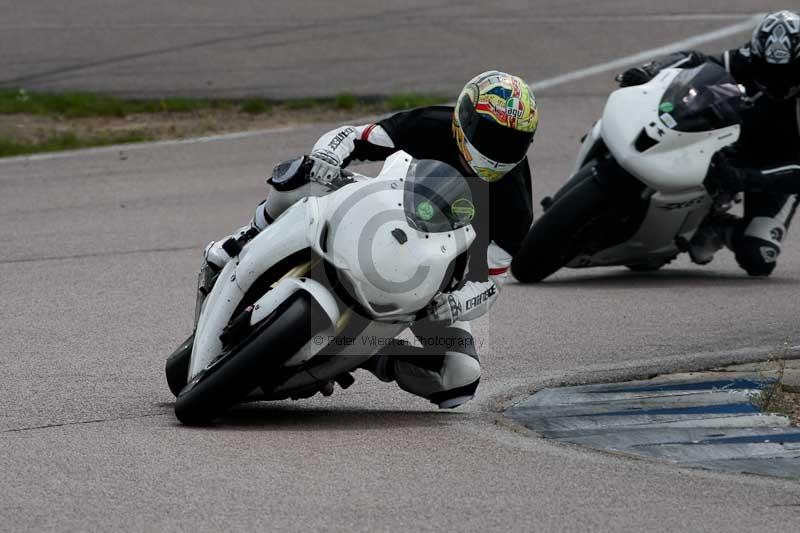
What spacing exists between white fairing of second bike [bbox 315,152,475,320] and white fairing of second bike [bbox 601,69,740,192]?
3911 mm

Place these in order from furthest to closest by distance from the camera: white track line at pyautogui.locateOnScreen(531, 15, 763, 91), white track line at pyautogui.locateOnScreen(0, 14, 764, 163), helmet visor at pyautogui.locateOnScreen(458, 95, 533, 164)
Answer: white track line at pyautogui.locateOnScreen(531, 15, 763, 91) → white track line at pyautogui.locateOnScreen(0, 14, 764, 163) → helmet visor at pyautogui.locateOnScreen(458, 95, 533, 164)

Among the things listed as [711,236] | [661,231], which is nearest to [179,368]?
[661,231]

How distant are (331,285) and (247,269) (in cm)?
51

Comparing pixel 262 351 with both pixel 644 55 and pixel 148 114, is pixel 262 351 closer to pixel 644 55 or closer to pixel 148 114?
pixel 148 114

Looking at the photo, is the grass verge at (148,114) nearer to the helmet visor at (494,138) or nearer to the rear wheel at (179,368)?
the rear wheel at (179,368)

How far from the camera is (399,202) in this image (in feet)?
19.7

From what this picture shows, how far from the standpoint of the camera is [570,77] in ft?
54.2

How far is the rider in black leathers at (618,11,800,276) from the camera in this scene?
9906 mm

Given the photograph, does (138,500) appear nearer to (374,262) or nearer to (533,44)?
(374,262)

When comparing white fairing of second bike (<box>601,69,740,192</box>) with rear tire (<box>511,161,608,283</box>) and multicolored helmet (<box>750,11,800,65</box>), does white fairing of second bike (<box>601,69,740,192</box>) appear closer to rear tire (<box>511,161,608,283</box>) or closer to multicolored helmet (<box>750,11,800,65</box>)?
rear tire (<box>511,161,608,283</box>)

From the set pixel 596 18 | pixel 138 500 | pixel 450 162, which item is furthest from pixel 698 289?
pixel 596 18

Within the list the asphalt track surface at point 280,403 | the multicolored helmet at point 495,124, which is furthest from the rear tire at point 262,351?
the multicolored helmet at point 495,124

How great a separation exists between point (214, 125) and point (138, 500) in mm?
9776

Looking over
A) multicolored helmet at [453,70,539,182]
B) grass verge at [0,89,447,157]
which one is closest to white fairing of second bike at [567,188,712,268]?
multicolored helmet at [453,70,539,182]
